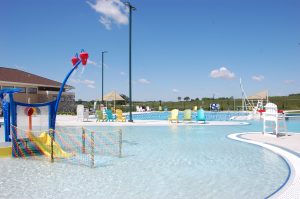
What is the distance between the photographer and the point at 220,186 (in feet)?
17.8

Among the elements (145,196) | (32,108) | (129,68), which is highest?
(129,68)

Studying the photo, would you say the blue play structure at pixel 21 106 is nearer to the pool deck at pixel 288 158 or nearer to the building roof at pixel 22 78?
the pool deck at pixel 288 158

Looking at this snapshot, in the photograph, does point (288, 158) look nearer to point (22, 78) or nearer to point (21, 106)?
point (21, 106)

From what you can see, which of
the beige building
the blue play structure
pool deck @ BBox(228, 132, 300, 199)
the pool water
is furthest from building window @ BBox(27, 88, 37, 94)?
the pool water

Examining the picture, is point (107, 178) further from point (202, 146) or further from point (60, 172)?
point (202, 146)

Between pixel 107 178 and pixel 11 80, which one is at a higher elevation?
pixel 11 80

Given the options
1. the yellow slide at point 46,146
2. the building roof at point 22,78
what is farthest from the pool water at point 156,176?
the building roof at point 22,78

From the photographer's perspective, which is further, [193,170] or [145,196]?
[193,170]

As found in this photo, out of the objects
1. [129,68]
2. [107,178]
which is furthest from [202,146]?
[129,68]

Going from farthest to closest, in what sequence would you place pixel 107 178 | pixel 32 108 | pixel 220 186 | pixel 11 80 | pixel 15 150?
pixel 11 80 → pixel 32 108 → pixel 15 150 → pixel 107 178 → pixel 220 186

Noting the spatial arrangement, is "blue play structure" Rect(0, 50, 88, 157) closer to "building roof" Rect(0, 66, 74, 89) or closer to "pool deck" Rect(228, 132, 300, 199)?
"pool deck" Rect(228, 132, 300, 199)

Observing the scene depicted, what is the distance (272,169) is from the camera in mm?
6762

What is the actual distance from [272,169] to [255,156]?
1.57m

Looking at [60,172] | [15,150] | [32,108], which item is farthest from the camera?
[32,108]
